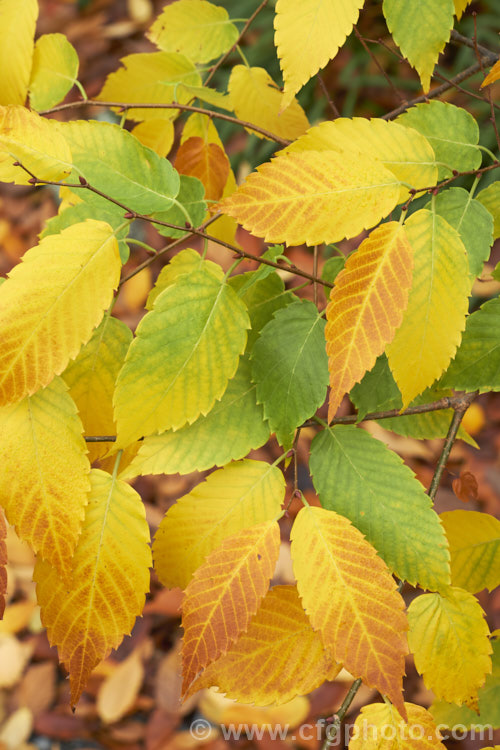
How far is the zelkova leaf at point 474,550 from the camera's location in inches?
18.8

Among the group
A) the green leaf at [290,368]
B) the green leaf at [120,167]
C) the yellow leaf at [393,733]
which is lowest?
the yellow leaf at [393,733]

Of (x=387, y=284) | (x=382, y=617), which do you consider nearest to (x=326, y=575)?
(x=382, y=617)

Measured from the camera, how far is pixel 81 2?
2084mm

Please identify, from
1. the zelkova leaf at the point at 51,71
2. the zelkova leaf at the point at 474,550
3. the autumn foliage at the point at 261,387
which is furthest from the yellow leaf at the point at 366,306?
the zelkova leaf at the point at 51,71

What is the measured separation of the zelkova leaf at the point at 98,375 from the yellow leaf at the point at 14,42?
8.5 inches

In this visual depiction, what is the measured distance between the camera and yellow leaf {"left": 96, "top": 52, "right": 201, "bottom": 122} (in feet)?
1.76

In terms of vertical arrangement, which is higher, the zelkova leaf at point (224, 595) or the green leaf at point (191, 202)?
the green leaf at point (191, 202)

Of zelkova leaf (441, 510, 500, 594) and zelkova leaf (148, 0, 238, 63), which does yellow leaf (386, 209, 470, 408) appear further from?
zelkova leaf (148, 0, 238, 63)

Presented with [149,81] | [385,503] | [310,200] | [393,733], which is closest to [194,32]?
[149,81]

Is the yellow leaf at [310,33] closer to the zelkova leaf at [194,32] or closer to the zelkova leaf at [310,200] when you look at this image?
the zelkova leaf at [310,200]

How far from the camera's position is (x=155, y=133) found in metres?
0.56

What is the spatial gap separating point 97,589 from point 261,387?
0.49ft

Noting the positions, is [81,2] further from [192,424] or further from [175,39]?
[192,424]

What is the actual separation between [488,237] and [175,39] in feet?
1.11
